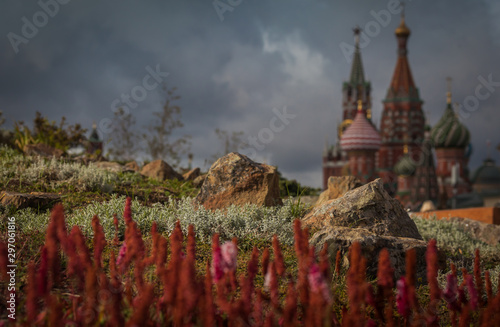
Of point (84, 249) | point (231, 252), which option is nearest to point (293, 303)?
point (231, 252)

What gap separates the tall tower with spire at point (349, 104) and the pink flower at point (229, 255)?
110817 millimetres

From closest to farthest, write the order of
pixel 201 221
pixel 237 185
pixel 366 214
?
pixel 201 221 → pixel 366 214 → pixel 237 185

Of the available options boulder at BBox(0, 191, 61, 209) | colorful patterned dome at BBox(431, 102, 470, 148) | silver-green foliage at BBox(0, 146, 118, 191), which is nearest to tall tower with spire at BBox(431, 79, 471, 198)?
colorful patterned dome at BBox(431, 102, 470, 148)

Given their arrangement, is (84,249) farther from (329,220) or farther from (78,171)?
(78,171)

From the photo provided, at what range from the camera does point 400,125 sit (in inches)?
3799

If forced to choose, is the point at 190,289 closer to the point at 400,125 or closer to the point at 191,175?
the point at 191,175

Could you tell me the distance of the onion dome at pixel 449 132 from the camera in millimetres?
92812

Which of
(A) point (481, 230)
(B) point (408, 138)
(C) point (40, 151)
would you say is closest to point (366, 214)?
(A) point (481, 230)

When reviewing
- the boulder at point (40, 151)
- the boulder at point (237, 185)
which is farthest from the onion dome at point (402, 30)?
the boulder at point (237, 185)

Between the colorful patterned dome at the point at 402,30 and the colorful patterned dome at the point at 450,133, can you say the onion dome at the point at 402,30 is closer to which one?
the colorful patterned dome at the point at 402,30

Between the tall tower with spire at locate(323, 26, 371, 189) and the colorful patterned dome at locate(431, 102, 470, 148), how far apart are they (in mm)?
21342

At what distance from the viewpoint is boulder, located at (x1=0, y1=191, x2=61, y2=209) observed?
6.56 m

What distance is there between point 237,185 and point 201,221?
1.37m

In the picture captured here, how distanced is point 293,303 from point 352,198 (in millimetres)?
4061
